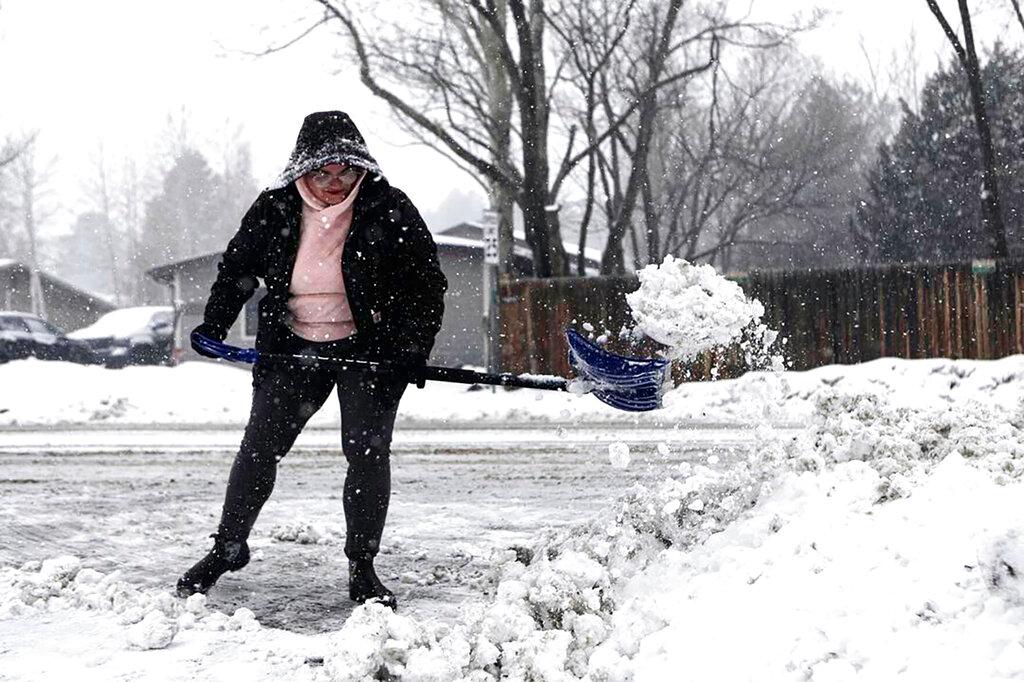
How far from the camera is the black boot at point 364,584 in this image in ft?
11.7

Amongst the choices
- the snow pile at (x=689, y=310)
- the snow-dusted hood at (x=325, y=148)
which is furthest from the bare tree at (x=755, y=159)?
the snow-dusted hood at (x=325, y=148)

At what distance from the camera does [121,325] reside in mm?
27422

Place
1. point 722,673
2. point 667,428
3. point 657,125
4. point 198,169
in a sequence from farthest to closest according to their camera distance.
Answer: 1. point 198,169
2. point 657,125
3. point 667,428
4. point 722,673

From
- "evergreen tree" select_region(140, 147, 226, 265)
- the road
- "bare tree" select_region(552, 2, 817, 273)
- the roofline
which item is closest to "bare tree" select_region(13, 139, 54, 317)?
"evergreen tree" select_region(140, 147, 226, 265)

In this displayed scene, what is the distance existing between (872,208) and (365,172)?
26.8 meters

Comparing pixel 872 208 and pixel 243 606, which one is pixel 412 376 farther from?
pixel 872 208

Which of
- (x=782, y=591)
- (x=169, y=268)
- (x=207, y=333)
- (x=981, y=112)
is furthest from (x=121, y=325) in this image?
(x=782, y=591)

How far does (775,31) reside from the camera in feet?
56.9

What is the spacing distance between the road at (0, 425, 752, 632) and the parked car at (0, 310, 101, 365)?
51.4ft

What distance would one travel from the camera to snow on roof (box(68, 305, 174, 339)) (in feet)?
88.0

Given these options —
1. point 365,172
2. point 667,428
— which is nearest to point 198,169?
point 667,428

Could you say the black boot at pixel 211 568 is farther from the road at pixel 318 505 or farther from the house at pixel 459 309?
the house at pixel 459 309

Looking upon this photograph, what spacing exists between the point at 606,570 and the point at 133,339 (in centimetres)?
2526

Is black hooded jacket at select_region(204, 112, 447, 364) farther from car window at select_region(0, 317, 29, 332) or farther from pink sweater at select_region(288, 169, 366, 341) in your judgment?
car window at select_region(0, 317, 29, 332)
